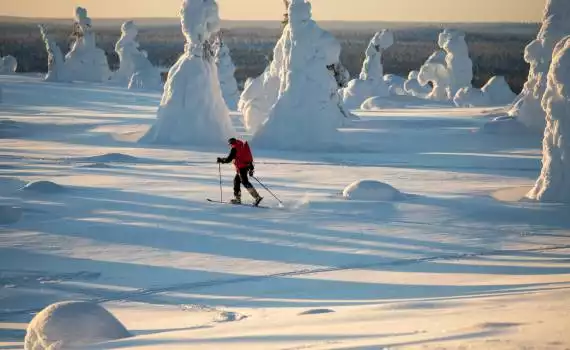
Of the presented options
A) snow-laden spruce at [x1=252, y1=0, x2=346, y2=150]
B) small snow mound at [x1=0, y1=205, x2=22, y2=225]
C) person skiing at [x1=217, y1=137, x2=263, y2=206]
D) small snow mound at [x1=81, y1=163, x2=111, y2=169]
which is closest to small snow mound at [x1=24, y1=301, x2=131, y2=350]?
small snow mound at [x1=0, y1=205, x2=22, y2=225]

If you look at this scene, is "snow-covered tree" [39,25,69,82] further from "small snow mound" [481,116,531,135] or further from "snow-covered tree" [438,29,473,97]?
"small snow mound" [481,116,531,135]

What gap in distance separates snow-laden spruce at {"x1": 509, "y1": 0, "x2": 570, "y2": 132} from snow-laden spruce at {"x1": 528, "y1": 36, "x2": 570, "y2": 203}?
15.4 metres

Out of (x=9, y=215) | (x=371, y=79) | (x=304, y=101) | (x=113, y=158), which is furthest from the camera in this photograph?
(x=371, y=79)

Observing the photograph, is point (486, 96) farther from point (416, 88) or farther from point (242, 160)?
point (242, 160)

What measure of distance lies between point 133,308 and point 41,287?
→ 1755mm

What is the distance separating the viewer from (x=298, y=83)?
31641mm

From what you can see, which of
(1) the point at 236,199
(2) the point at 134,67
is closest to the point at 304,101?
(1) the point at 236,199

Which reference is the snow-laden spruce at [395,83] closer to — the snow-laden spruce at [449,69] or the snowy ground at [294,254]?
the snow-laden spruce at [449,69]

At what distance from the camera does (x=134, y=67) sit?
233 ft

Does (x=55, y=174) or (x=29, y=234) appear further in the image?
(x=55, y=174)

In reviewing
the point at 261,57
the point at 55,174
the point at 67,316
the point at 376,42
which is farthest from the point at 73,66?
the point at 261,57

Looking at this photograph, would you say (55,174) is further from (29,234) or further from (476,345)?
(476,345)

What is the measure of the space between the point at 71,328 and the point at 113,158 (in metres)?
19.5

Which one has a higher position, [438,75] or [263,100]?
[263,100]
